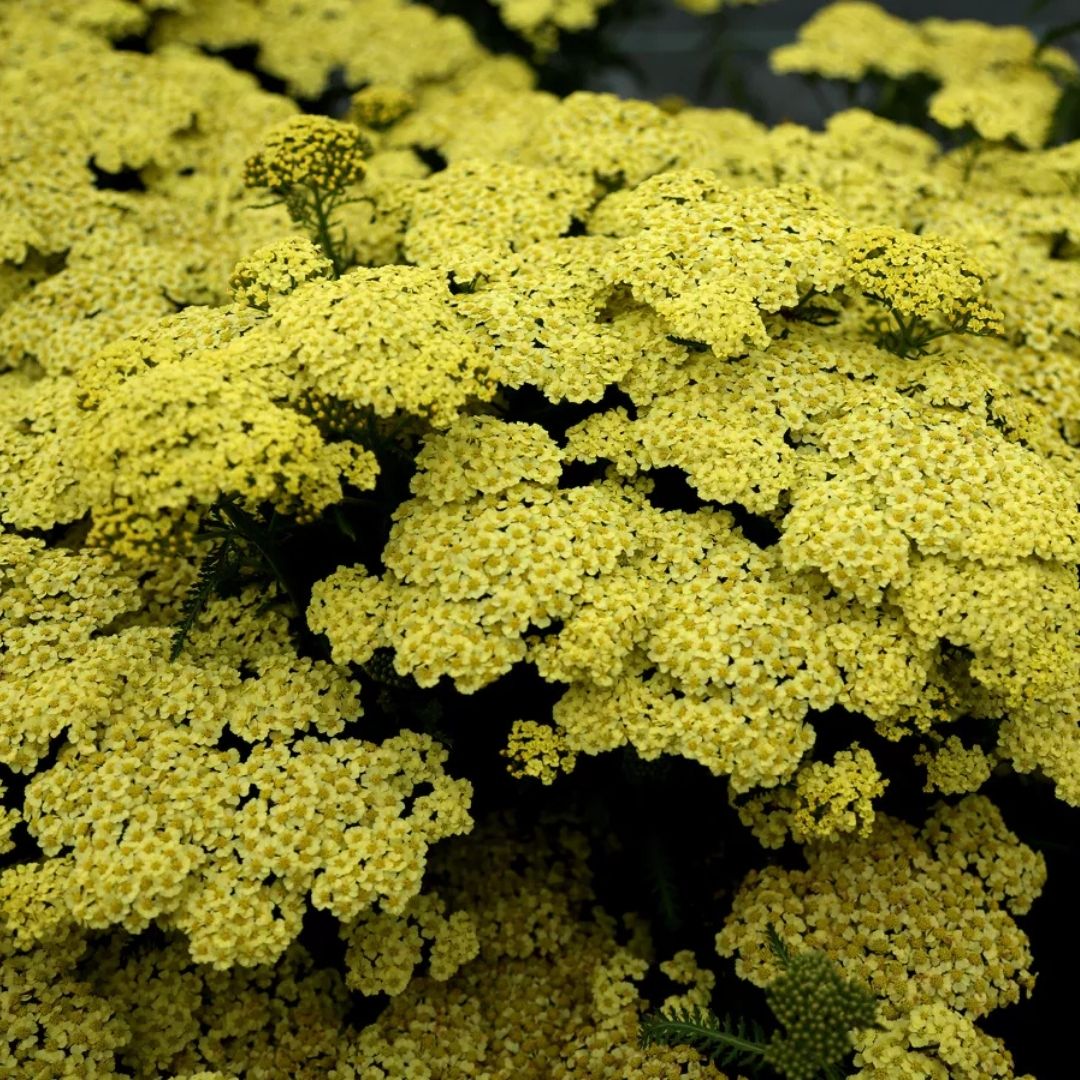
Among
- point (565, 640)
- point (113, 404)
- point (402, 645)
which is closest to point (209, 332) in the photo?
point (113, 404)

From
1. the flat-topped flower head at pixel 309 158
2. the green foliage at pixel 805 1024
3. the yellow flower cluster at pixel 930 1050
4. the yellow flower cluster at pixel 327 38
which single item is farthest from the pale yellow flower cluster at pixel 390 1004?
the yellow flower cluster at pixel 327 38

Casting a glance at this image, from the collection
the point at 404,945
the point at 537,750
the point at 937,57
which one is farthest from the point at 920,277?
the point at 937,57

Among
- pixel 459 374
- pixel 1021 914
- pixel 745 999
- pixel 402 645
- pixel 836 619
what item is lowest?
pixel 745 999

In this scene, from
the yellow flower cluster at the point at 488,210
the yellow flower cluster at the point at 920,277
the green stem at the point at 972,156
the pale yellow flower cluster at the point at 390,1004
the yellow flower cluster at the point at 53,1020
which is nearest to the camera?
the yellow flower cluster at the point at 53,1020

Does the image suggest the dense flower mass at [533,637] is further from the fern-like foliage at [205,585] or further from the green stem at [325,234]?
the green stem at [325,234]

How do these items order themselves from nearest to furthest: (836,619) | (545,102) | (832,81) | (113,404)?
(113,404) < (836,619) < (545,102) < (832,81)

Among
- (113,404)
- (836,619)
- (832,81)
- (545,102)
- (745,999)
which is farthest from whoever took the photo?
(832,81)

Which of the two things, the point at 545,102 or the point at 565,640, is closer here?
the point at 565,640

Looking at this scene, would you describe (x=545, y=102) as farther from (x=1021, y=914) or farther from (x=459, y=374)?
(x=1021, y=914)
